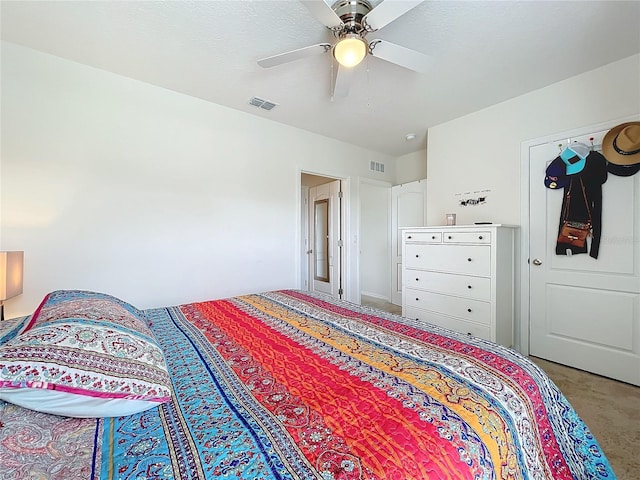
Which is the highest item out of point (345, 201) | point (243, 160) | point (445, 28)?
point (445, 28)

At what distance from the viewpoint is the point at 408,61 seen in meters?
1.82

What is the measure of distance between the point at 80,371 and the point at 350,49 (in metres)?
1.87

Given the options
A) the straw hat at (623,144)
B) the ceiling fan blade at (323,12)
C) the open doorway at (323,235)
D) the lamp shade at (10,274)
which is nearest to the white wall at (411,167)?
the open doorway at (323,235)

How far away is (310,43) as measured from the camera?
1.99 meters

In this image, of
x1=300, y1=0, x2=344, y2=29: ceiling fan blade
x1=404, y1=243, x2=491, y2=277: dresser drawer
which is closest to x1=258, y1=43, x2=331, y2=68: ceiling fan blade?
x1=300, y1=0, x2=344, y2=29: ceiling fan blade

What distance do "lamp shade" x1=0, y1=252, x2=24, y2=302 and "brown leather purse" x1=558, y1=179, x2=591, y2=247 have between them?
4.11m

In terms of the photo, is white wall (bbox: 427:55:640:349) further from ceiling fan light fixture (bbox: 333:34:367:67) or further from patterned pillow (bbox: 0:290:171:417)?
patterned pillow (bbox: 0:290:171:417)

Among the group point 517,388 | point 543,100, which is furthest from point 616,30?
point 517,388

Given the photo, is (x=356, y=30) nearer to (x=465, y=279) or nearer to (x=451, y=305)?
(x=465, y=279)

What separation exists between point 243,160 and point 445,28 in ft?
Result: 7.00

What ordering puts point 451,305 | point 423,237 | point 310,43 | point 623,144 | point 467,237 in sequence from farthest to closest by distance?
point 423,237 → point 451,305 → point 467,237 → point 623,144 → point 310,43

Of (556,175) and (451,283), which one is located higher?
(556,175)

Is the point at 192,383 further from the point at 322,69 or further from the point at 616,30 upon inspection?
the point at 616,30

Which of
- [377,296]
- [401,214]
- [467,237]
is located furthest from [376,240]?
[467,237]
